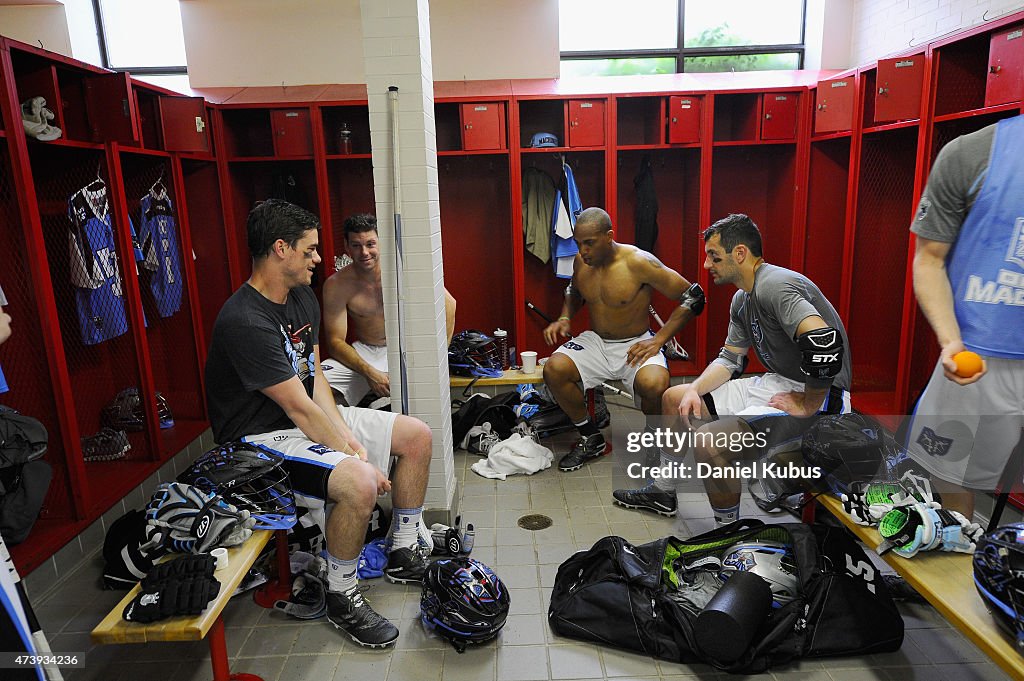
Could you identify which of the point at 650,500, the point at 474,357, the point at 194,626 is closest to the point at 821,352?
the point at 650,500

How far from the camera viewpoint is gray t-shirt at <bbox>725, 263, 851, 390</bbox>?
2596mm

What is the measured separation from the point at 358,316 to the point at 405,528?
5.14 feet

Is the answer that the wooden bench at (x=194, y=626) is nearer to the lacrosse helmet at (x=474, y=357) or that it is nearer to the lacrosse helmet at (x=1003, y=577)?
the lacrosse helmet at (x=1003, y=577)

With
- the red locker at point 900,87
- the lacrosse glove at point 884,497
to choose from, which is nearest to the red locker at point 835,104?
the red locker at point 900,87

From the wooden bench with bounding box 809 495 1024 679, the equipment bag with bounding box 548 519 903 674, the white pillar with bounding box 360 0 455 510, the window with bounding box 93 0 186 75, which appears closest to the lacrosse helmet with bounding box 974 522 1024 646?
the wooden bench with bounding box 809 495 1024 679

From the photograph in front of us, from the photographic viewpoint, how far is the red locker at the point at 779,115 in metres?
4.62

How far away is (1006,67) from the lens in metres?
2.84

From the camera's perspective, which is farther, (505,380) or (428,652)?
(505,380)

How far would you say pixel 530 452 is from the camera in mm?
3771

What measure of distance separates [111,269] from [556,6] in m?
3.63

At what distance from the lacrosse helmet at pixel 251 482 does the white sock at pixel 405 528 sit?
1.67ft

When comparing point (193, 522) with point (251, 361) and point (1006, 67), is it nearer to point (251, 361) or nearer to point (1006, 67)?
point (251, 361)

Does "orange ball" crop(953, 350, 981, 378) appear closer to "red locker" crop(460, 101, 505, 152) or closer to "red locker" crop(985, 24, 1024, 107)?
"red locker" crop(985, 24, 1024, 107)

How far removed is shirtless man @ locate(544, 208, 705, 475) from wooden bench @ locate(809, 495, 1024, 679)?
1.72 metres
